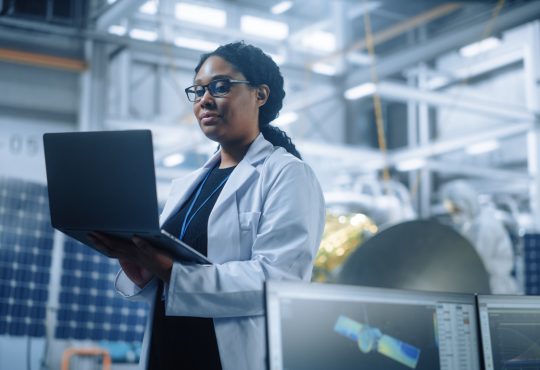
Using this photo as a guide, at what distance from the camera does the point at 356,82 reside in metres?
5.79

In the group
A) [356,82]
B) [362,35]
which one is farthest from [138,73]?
[356,82]

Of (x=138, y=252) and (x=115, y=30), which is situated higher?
(x=115, y=30)

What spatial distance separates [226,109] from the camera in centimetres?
153

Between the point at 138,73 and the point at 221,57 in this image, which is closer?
the point at 221,57

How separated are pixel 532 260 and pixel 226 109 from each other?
5073 mm

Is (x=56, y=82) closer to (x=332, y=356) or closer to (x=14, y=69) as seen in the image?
(x=14, y=69)

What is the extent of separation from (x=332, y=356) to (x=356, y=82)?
489 cm

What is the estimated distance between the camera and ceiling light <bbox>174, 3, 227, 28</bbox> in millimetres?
6984

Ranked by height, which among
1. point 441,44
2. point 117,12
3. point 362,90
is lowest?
point 362,90

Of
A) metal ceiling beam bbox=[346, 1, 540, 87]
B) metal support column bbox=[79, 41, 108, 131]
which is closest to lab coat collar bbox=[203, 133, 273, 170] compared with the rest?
metal ceiling beam bbox=[346, 1, 540, 87]

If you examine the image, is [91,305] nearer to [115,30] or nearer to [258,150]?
[115,30]

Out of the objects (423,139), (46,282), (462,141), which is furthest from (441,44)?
(423,139)

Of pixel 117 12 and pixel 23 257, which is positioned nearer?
pixel 23 257

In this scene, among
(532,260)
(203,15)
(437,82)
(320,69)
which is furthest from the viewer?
(437,82)
